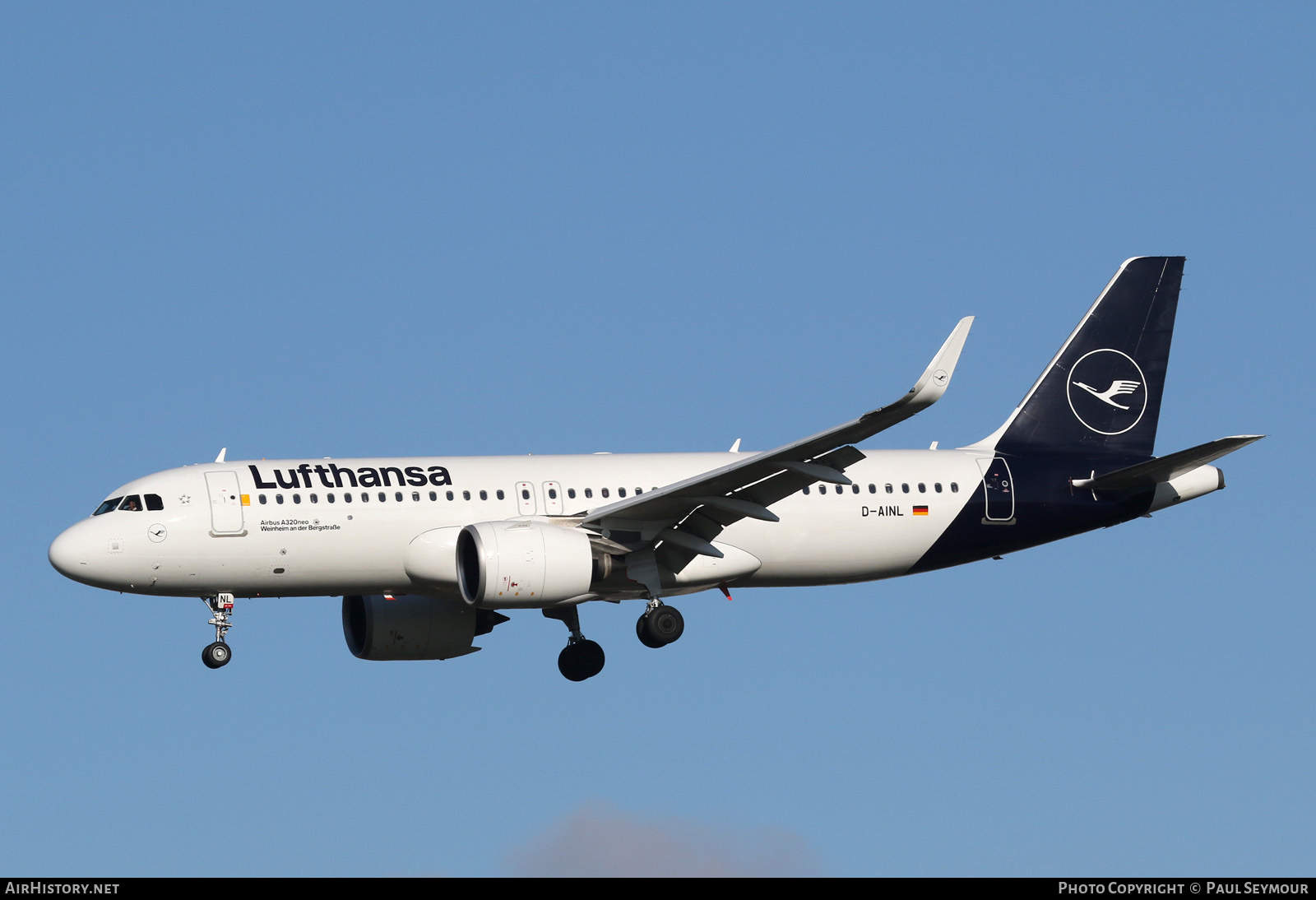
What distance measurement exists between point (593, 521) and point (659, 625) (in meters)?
2.78

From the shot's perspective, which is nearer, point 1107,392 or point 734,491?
point 734,491

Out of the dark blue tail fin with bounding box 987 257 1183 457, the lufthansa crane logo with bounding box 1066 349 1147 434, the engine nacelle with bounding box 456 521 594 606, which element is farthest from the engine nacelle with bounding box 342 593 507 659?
the lufthansa crane logo with bounding box 1066 349 1147 434

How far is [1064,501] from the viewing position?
4128 cm

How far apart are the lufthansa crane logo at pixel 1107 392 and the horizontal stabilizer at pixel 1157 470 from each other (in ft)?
6.60

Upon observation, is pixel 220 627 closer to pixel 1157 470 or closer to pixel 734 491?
pixel 734 491

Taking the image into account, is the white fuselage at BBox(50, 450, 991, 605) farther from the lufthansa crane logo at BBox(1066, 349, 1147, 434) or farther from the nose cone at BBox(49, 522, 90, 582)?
the lufthansa crane logo at BBox(1066, 349, 1147, 434)

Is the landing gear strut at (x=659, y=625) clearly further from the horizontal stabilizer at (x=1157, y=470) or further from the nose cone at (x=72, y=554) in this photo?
the nose cone at (x=72, y=554)

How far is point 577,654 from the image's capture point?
41000 millimetres

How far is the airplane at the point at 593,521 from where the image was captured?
36.4m

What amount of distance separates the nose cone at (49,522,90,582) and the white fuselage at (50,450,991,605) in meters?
0.03

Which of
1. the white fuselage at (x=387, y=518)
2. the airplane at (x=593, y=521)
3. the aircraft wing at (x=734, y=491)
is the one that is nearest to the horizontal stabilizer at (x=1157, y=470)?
the airplane at (x=593, y=521)

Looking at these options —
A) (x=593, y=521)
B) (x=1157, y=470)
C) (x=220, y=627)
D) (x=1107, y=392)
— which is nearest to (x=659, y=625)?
(x=593, y=521)

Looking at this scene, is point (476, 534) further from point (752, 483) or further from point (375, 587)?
point (752, 483)

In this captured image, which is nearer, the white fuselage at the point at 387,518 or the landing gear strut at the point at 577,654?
the white fuselage at the point at 387,518
